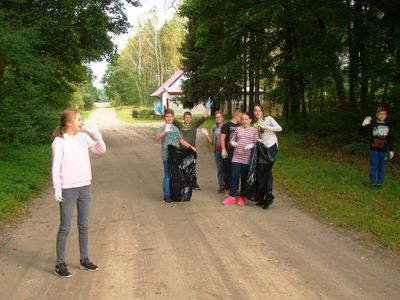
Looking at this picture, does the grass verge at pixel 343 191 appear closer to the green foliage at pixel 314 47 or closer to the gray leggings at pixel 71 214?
the green foliage at pixel 314 47

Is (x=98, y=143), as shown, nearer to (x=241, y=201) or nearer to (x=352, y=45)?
(x=241, y=201)

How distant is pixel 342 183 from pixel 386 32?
6.63m

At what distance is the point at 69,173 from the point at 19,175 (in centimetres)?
650

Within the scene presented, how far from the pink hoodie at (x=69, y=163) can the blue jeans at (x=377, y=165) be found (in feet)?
21.4

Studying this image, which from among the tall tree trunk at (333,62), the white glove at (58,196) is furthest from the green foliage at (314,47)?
the white glove at (58,196)

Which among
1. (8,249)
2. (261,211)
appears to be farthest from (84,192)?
(261,211)

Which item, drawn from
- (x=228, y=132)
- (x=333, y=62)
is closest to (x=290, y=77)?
(x=333, y=62)

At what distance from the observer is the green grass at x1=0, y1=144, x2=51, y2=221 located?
8328 mm

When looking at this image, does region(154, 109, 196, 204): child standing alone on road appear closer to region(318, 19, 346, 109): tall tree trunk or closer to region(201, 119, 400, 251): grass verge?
region(201, 119, 400, 251): grass verge

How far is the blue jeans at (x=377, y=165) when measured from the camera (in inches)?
373

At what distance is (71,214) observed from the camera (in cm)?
496

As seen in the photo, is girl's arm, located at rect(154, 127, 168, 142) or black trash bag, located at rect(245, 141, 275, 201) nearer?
black trash bag, located at rect(245, 141, 275, 201)

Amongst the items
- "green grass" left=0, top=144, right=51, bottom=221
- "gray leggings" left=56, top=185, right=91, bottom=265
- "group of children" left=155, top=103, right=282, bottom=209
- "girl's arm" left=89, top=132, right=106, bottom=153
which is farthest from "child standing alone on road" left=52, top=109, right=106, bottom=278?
"group of children" left=155, top=103, right=282, bottom=209

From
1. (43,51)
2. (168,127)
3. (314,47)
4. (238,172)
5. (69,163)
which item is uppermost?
(43,51)
